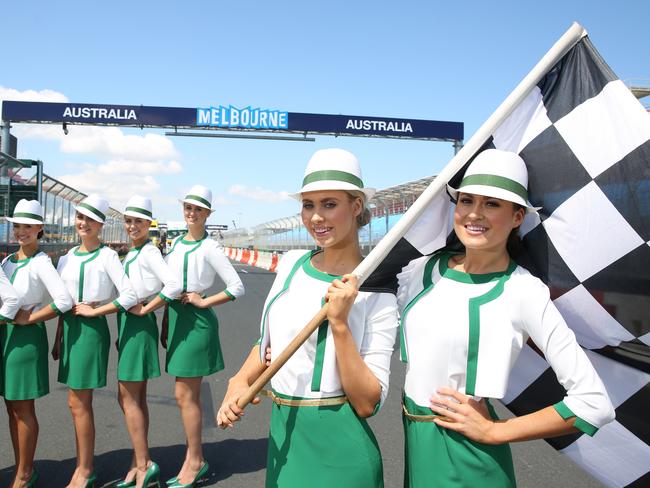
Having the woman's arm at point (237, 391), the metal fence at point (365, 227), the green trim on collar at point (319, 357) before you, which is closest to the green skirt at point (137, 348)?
the metal fence at point (365, 227)

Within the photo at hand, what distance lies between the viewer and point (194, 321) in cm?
415

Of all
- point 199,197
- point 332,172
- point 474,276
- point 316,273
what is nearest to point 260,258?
point 199,197

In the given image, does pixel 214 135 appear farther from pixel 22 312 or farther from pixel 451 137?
pixel 22 312

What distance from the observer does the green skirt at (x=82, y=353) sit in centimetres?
369

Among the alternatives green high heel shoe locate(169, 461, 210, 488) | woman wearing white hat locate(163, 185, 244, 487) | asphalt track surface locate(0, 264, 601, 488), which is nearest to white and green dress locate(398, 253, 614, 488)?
asphalt track surface locate(0, 264, 601, 488)

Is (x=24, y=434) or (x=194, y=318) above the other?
(x=194, y=318)

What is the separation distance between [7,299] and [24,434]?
91 centimetres

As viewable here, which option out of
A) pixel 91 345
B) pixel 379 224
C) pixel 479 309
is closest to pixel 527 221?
pixel 479 309

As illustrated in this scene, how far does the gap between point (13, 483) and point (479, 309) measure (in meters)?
3.39

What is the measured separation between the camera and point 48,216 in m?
14.1

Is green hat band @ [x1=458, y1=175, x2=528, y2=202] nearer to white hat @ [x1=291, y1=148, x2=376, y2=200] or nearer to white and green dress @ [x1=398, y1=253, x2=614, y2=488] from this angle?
white and green dress @ [x1=398, y1=253, x2=614, y2=488]

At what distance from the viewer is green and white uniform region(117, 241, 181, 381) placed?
3873 millimetres

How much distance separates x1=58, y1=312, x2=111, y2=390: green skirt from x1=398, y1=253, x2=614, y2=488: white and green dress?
8.35ft

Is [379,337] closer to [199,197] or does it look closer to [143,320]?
[143,320]
